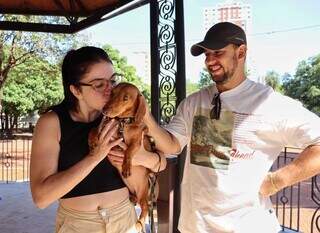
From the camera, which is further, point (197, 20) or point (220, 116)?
point (197, 20)

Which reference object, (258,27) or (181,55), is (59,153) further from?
(258,27)

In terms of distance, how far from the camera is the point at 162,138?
1.87m

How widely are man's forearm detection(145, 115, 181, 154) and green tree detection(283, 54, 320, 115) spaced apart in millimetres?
19545

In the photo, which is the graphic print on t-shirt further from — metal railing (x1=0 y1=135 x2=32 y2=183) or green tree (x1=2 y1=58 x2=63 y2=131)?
green tree (x1=2 y1=58 x2=63 y2=131)

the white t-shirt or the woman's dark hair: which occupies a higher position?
the woman's dark hair

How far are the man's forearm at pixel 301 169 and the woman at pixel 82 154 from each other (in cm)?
56

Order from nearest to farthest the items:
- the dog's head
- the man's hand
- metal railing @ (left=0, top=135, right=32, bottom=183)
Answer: the dog's head < the man's hand < metal railing @ (left=0, top=135, right=32, bottom=183)

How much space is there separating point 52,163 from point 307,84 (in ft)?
75.1

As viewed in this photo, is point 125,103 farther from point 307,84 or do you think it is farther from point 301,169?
point 307,84

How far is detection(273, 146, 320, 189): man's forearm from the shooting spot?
5.39 ft

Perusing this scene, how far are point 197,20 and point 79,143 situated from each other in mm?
31444

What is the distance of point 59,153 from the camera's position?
165 cm

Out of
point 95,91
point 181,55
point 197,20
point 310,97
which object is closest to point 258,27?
point 197,20

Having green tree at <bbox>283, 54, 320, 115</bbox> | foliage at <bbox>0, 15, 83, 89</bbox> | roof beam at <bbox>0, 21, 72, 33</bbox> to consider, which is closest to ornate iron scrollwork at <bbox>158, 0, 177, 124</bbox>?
roof beam at <bbox>0, 21, 72, 33</bbox>
